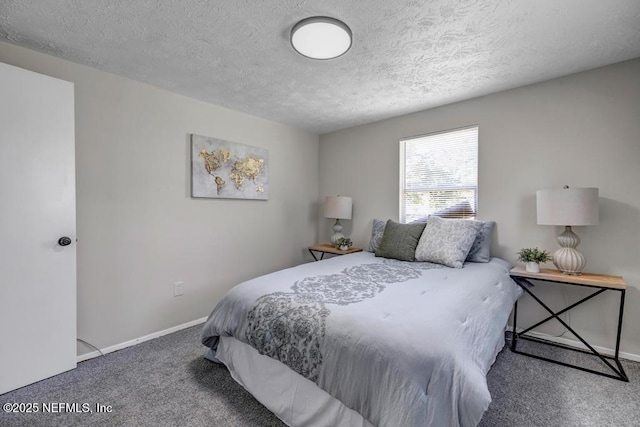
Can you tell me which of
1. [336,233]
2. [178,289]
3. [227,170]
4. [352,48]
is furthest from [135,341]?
[352,48]

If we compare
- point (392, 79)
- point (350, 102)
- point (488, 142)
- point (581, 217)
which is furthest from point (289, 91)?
point (581, 217)

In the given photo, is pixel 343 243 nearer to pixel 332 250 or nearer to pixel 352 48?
pixel 332 250

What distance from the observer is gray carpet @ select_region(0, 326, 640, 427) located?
1564 millimetres

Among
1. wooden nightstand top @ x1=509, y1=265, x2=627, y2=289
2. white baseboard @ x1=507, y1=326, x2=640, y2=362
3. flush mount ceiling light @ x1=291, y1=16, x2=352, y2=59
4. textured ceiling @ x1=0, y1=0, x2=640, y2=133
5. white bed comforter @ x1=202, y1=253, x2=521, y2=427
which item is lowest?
white baseboard @ x1=507, y1=326, x2=640, y2=362

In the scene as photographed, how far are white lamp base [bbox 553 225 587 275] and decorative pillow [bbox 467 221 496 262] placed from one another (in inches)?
18.9

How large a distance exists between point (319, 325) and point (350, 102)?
7.84 feet

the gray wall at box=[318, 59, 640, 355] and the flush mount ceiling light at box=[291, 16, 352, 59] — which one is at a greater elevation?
the flush mount ceiling light at box=[291, 16, 352, 59]

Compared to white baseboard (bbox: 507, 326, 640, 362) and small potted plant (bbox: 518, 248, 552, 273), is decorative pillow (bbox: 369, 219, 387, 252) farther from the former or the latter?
white baseboard (bbox: 507, 326, 640, 362)

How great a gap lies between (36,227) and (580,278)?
3875mm

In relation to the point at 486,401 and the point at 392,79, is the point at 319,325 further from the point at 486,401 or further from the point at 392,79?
the point at 392,79

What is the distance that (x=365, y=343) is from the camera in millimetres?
1244

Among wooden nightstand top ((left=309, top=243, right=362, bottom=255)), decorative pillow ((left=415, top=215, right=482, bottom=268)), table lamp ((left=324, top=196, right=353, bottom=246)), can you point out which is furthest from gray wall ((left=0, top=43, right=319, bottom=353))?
decorative pillow ((left=415, top=215, right=482, bottom=268))

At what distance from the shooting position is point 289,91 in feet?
8.92

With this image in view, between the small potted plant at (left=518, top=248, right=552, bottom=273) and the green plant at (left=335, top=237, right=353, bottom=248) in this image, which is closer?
the small potted plant at (left=518, top=248, right=552, bottom=273)
